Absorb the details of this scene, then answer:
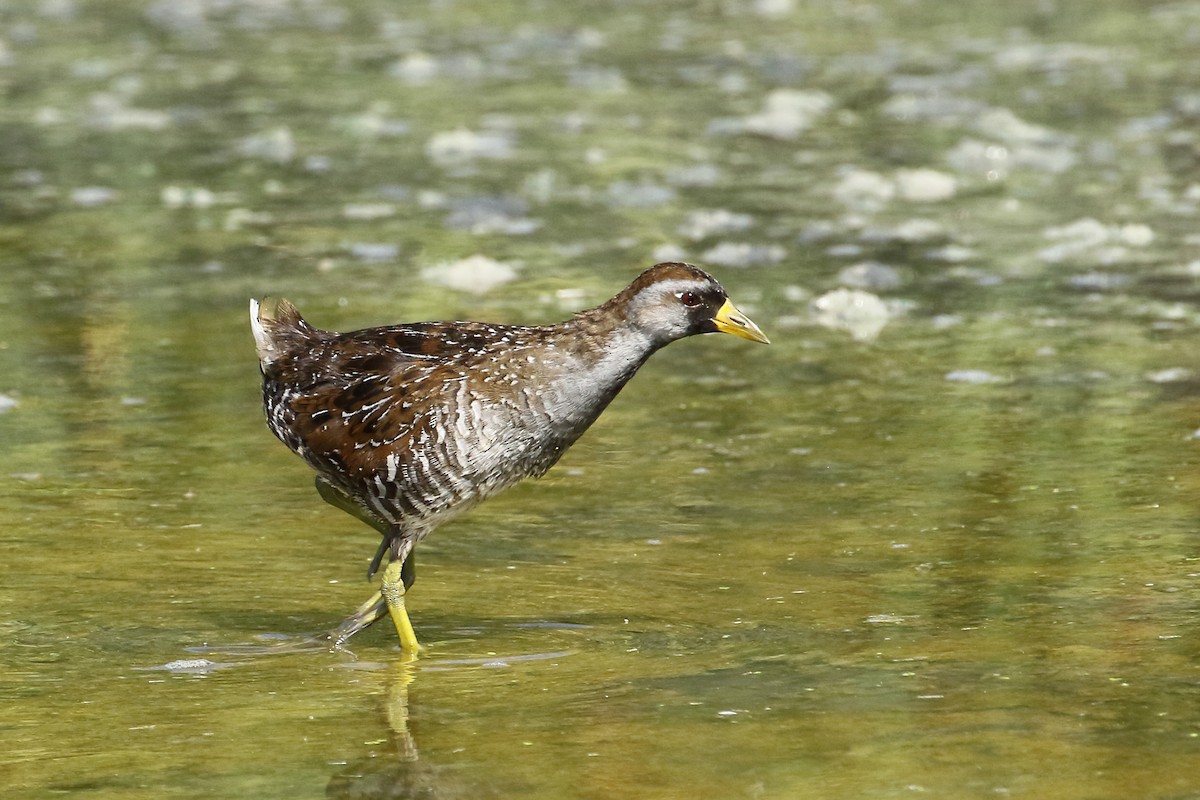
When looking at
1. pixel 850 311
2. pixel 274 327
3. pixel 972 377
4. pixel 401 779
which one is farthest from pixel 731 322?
pixel 850 311

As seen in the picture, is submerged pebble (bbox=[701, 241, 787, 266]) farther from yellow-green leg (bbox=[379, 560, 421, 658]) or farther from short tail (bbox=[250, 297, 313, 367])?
yellow-green leg (bbox=[379, 560, 421, 658])

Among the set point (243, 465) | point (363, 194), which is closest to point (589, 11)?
point (363, 194)

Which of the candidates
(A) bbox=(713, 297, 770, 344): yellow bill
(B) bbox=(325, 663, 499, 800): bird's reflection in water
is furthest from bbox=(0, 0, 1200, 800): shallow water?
(A) bbox=(713, 297, 770, 344): yellow bill

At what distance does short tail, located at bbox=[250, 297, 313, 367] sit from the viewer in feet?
24.5

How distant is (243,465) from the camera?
8406 millimetres

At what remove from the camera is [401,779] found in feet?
17.4

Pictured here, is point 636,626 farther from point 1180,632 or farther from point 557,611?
point 1180,632

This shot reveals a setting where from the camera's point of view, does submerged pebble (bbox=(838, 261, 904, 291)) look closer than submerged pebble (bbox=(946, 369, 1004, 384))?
No

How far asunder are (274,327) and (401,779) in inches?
104

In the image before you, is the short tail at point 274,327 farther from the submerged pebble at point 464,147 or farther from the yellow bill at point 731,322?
the submerged pebble at point 464,147

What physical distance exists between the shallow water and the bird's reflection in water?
1 cm

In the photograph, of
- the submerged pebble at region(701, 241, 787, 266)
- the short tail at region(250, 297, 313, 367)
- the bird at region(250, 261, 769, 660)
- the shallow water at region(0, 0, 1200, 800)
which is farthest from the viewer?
the submerged pebble at region(701, 241, 787, 266)

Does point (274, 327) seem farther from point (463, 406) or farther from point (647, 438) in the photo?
point (647, 438)

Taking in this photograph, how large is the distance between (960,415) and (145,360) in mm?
3784
